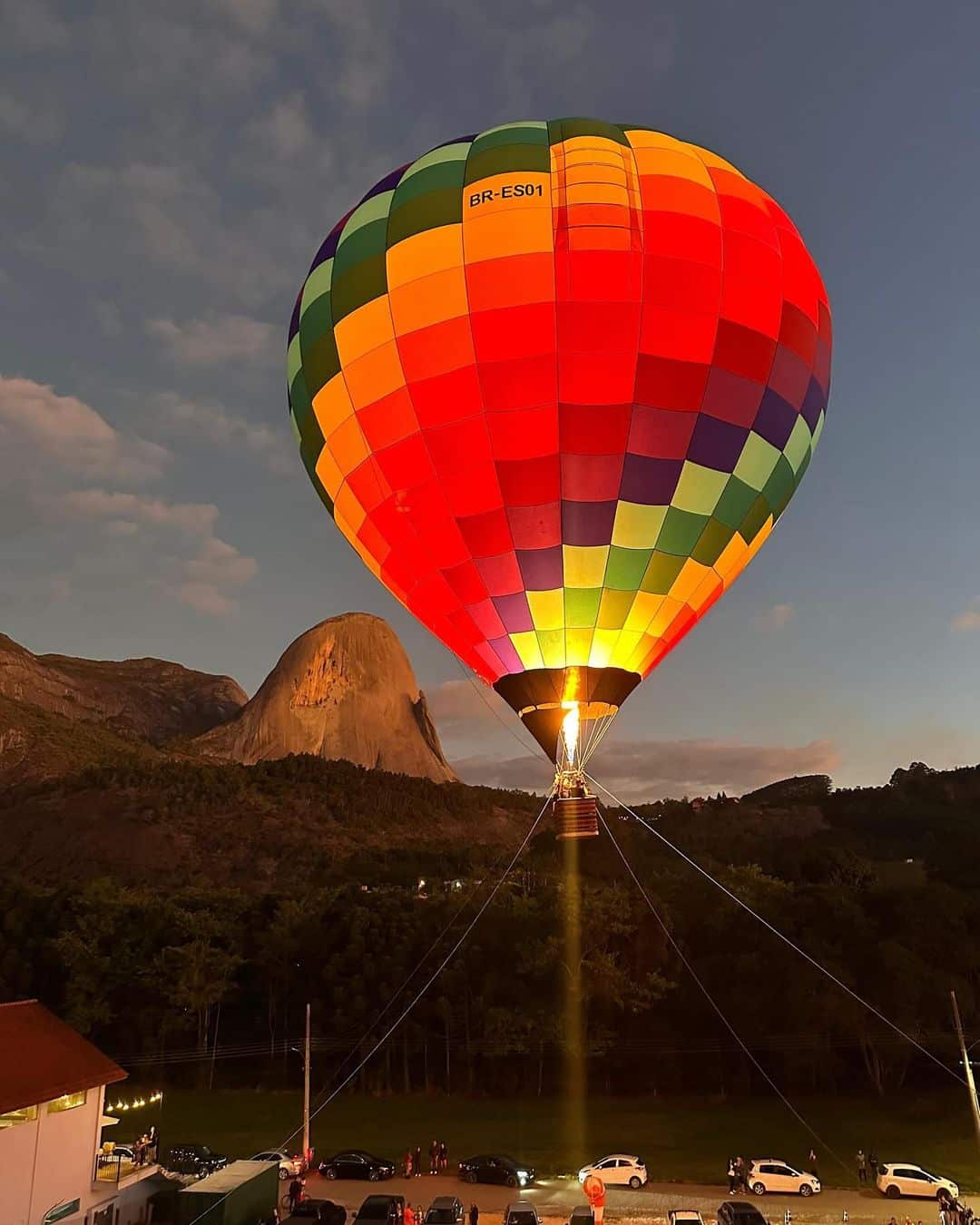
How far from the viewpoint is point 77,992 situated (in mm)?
36906

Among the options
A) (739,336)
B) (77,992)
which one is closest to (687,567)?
(739,336)

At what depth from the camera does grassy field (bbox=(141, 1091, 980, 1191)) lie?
23250mm

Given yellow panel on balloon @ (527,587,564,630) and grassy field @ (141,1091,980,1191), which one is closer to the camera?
yellow panel on balloon @ (527,587,564,630)

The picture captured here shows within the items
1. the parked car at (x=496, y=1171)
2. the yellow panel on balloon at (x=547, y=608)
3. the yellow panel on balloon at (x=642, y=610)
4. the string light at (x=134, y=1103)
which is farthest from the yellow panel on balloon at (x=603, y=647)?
the string light at (x=134, y=1103)

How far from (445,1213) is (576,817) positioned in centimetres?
851

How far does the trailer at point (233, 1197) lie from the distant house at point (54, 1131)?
6.05 ft

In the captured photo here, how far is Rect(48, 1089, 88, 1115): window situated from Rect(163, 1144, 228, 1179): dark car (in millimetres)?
6764

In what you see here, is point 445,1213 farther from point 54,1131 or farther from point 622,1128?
point 622,1128

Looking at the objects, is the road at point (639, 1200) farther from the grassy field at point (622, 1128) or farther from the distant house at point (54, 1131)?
the distant house at point (54, 1131)

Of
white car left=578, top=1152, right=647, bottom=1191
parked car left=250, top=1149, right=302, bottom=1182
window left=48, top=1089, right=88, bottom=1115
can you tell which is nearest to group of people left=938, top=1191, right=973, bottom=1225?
white car left=578, top=1152, right=647, bottom=1191

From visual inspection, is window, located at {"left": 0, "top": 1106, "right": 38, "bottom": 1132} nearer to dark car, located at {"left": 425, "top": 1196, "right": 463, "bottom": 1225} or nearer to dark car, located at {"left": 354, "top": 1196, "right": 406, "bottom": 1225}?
dark car, located at {"left": 354, "top": 1196, "right": 406, "bottom": 1225}

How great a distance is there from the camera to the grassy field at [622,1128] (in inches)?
915

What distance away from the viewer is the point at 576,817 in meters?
13.0

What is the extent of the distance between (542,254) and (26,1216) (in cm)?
1733
